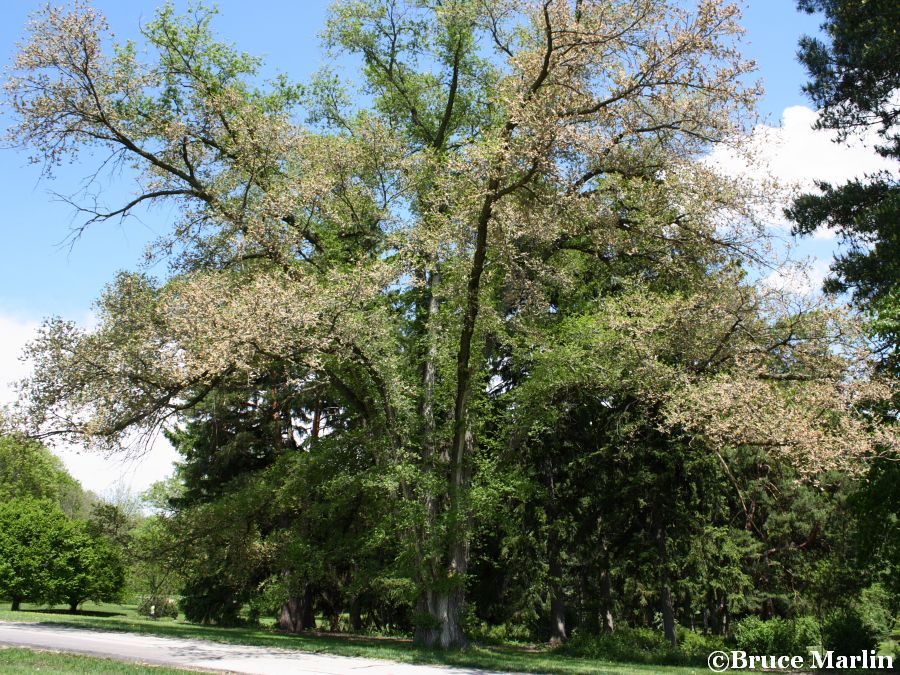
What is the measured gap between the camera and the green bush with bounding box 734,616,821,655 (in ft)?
57.3

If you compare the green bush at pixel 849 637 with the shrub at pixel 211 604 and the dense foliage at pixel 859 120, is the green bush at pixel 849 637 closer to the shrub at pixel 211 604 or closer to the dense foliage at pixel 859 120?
the dense foliage at pixel 859 120

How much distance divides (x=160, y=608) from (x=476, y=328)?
70.0ft

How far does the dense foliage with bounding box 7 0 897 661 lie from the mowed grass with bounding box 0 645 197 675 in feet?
13.5

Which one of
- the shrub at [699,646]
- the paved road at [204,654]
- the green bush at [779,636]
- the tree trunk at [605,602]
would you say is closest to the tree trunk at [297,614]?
the tree trunk at [605,602]

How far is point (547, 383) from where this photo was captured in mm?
15742

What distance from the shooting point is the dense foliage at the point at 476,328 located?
12.7m

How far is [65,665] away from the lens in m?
9.54

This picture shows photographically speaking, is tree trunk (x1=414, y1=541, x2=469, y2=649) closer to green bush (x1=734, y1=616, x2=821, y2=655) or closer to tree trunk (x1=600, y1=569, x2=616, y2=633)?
green bush (x1=734, y1=616, x2=821, y2=655)

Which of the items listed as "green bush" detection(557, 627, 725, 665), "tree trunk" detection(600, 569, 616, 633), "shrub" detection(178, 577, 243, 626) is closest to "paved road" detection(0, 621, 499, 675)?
"green bush" detection(557, 627, 725, 665)

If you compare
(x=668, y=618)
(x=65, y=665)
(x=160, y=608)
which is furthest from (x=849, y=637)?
(x=160, y=608)

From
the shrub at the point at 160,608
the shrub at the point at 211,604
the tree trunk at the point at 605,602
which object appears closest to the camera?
the tree trunk at the point at 605,602

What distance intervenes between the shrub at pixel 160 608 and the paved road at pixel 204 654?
13.7 metres

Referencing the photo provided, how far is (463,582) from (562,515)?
8354 mm

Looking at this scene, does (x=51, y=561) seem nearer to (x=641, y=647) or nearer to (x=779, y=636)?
(x=641, y=647)
